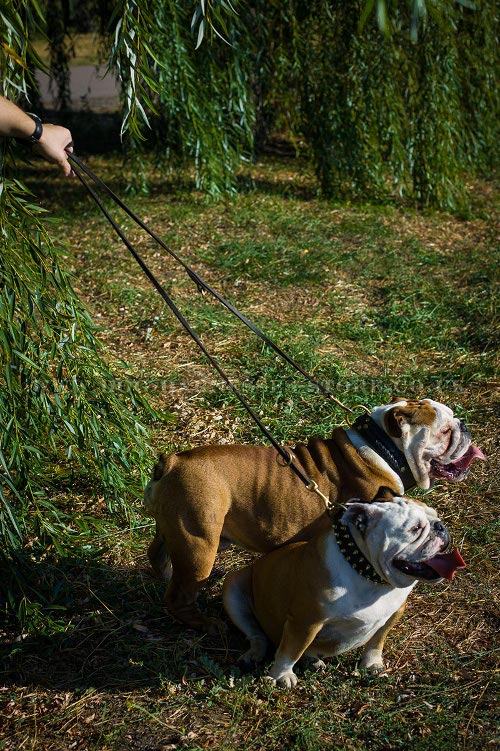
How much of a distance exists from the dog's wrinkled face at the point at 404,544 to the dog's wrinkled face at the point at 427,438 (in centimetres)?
68

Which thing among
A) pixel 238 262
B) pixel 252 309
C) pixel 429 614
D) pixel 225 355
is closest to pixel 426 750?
pixel 429 614

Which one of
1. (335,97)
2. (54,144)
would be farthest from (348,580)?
(335,97)

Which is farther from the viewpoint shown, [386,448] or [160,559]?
[160,559]

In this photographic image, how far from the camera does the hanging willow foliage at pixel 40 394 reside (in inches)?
124

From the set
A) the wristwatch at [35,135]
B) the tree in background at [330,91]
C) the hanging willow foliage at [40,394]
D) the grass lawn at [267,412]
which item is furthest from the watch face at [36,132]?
the tree in background at [330,91]

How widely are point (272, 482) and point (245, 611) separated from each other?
1.67ft

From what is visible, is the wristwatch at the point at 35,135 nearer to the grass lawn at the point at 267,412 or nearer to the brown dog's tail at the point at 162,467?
the grass lawn at the point at 267,412

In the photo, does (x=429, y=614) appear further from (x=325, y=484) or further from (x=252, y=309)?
(x=252, y=309)

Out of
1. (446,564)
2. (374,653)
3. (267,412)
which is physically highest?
(446,564)

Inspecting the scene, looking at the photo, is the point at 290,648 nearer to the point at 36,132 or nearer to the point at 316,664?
the point at 316,664

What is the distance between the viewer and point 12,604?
10.1 feet

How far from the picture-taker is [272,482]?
3092 millimetres

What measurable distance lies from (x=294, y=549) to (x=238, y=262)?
14.2 feet

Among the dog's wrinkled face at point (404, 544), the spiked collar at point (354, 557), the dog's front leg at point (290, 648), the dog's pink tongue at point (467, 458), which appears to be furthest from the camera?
the dog's pink tongue at point (467, 458)
